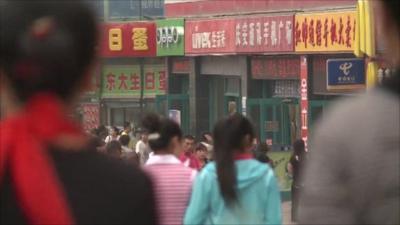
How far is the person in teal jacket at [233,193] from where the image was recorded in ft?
22.9

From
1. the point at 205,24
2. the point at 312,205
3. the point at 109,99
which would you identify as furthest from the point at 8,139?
the point at 109,99

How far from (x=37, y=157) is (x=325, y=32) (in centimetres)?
2325

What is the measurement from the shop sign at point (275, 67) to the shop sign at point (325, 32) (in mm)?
1207

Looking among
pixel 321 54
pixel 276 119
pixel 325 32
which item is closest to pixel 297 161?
pixel 325 32

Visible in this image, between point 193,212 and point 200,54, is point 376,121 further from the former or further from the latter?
point 200,54

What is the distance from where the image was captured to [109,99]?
134 feet

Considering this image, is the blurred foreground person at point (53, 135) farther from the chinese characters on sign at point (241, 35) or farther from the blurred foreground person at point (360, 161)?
the chinese characters on sign at point (241, 35)

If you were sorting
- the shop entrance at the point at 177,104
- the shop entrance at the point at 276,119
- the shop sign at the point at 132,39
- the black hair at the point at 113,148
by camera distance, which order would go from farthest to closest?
1. the shop sign at the point at 132,39
2. the shop entrance at the point at 177,104
3. the shop entrance at the point at 276,119
4. the black hair at the point at 113,148

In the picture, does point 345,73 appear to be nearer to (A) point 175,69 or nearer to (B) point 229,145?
(A) point 175,69

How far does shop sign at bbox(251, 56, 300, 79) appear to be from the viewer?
28.3 metres

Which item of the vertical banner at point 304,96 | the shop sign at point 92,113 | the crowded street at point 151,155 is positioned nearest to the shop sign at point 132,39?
the shop sign at point 92,113

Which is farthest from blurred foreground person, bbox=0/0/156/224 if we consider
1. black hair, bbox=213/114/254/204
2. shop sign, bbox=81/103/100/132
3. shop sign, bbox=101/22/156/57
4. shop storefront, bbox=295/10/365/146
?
shop sign, bbox=81/103/100/132

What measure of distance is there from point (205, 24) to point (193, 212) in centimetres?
2576

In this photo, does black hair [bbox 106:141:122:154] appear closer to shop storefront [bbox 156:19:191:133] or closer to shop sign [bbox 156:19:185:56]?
shop storefront [bbox 156:19:191:133]
